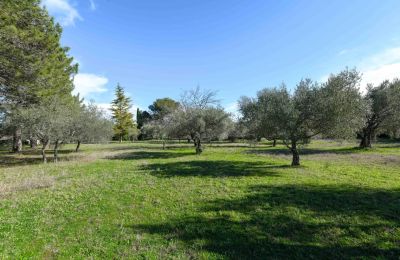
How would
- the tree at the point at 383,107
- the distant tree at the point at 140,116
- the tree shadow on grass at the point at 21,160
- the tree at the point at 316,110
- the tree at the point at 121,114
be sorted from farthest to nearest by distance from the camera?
1. the distant tree at the point at 140,116
2. the tree at the point at 121,114
3. the tree at the point at 383,107
4. the tree shadow on grass at the point at 21,160
5. the tree at the point at 316,110

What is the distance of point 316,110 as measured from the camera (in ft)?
55.8

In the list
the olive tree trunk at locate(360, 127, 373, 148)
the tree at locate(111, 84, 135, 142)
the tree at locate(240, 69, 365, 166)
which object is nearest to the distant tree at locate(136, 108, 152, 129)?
the tree at locate(111, 84, 135, 142)

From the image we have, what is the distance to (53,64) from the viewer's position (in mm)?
19156

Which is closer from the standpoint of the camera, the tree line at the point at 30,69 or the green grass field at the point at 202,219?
the green grass field at the point at 202,219

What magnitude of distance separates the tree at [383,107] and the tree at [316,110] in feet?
48.8

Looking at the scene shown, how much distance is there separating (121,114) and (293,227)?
247ft

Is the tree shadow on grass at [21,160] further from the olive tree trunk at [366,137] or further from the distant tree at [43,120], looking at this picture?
the olive tree trunk at [366,137]

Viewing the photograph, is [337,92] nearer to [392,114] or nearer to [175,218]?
[175,218]

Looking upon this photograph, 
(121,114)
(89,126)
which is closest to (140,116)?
(121,114)

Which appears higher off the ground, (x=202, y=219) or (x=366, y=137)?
(x=366, y=137)

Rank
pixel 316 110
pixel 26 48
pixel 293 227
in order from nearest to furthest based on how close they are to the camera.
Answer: pixel 293 227 → pixel 26 48 → pixel 316 110

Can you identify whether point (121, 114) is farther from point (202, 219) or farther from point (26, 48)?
point (202, 219)

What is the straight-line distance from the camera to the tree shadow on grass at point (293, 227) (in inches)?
238

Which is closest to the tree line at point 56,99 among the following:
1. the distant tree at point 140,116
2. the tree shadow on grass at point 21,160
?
the tree shadow on grass at point 21,160
